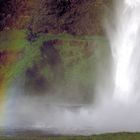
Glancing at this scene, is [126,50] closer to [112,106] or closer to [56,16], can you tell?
[112,106]

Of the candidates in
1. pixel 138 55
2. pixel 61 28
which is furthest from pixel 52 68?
pixel 138 55

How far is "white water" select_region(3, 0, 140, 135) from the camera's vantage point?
261ft

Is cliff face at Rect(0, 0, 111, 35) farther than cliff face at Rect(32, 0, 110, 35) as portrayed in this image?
Yes

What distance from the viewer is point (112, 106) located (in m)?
104

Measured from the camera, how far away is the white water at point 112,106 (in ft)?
261

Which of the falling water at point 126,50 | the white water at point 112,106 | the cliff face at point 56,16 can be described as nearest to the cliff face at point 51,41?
the cliff face at point 56,16

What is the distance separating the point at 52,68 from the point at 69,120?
217 ft

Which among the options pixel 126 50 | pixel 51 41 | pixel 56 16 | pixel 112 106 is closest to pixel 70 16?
pixel 56 16

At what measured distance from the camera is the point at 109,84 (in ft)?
434

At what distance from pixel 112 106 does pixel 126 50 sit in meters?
28.1

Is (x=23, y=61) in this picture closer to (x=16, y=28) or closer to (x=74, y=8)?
(x=16, y=28)

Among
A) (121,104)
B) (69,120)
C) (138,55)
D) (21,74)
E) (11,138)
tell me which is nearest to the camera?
(11,138)

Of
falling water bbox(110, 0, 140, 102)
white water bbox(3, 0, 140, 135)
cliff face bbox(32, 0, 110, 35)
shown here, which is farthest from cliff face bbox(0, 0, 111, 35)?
falling water bbox(110, 0, 140, 102)

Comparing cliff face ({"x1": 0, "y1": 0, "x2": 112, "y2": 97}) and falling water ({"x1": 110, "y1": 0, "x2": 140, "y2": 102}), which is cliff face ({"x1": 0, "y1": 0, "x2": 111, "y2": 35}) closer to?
cliff face ({"x1": 0, "y1": 0, "x2": 112, "y2": 97})
